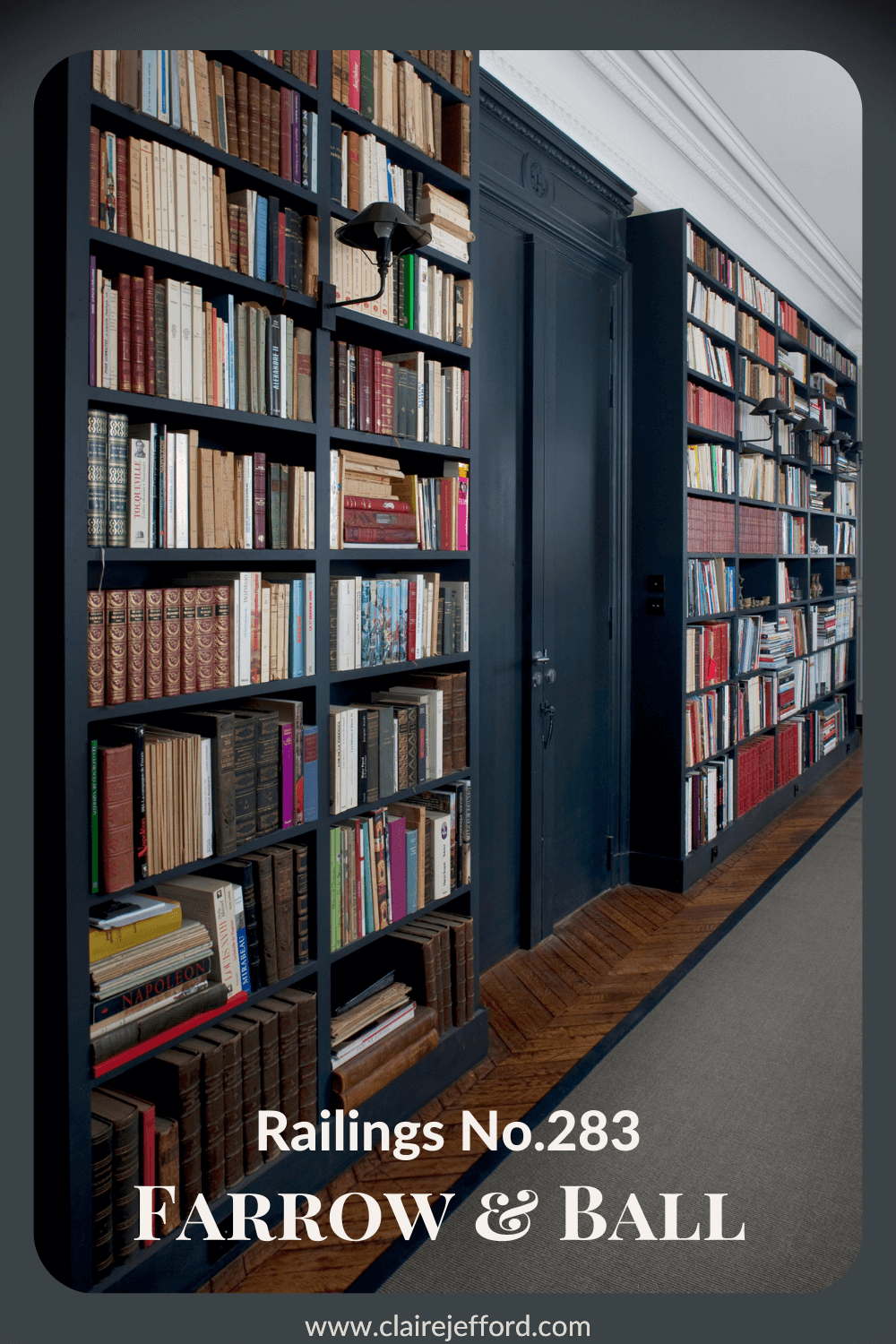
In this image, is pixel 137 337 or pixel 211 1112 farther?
pixel 211 1112

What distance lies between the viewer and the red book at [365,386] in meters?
2.24

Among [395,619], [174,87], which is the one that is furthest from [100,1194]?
[174,87]

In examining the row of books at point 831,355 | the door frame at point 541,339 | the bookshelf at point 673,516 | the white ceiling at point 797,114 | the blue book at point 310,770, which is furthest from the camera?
the row of books at point 831,355

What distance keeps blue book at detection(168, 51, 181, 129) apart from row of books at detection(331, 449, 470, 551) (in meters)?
0.73

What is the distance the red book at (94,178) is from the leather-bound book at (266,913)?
4.16ft

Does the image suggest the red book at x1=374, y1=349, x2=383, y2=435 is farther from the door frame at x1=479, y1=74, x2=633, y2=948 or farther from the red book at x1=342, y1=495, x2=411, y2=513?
the door frame at x1=479, y1=74, x2=633, y2=948

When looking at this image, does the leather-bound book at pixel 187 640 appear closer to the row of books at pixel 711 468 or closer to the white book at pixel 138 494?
the white book at pixel 138 494

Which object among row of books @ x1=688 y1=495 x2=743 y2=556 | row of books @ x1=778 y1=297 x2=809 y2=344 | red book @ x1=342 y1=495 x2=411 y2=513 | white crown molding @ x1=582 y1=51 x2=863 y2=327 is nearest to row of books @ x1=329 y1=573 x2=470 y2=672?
red book @ x1=342 y1=495 x2=411 y2=513

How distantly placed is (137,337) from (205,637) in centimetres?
57

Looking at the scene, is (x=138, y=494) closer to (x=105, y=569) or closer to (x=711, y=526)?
(x=105, y=569)

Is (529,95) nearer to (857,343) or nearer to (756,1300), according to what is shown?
(756,1300)

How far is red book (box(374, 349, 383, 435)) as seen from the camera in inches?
89.7

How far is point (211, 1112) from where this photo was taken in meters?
1.86

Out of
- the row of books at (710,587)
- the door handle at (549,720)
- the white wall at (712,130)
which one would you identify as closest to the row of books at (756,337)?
the white wall at (712,130)
